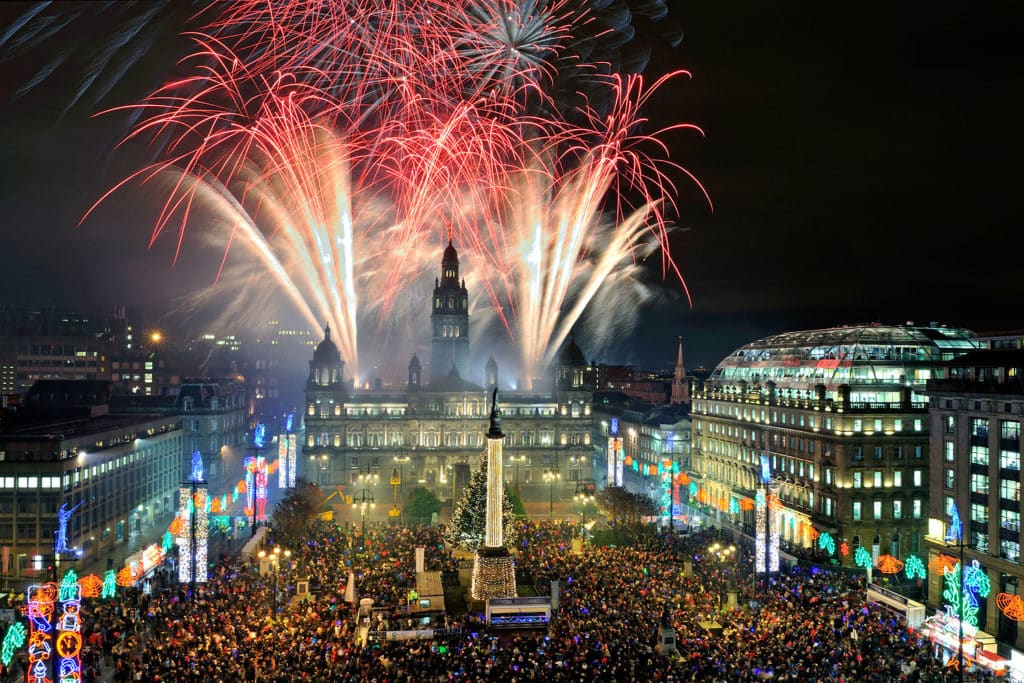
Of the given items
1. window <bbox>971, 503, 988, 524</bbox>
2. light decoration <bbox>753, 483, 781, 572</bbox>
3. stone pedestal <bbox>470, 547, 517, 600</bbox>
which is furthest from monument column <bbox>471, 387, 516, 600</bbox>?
window <bbox>971, 503, 988, 524</bbox>

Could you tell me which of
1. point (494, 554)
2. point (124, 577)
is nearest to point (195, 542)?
point (124, 577)

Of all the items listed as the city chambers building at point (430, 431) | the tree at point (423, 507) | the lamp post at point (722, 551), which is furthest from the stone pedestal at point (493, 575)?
the city chambers building at point (430, 431)

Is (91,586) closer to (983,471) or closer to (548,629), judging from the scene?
(548,629)

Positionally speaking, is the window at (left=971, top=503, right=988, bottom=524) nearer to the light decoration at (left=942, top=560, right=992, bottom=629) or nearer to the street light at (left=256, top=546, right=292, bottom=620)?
the light decoration at (left=942, top=560, right=992, bottom=629)

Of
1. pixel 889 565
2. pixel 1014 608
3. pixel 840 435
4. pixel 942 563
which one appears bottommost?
pixel 889 565

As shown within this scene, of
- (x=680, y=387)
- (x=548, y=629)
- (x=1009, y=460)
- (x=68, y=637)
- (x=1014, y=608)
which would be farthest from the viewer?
(x=680, y=387)

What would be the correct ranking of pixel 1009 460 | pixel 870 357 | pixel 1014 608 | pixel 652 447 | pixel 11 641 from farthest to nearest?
pixel 652 447, pixel 870 357, pixel 1009 460, pixel 1014 608, pixel 11 641

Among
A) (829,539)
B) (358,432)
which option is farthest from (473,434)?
(829,539)

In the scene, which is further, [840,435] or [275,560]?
[840,435]
